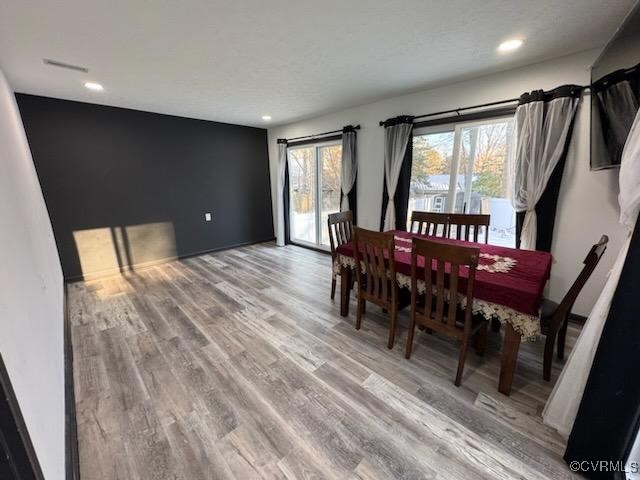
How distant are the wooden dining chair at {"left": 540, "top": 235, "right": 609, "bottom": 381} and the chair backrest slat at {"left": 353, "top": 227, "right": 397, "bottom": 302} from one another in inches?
38.3

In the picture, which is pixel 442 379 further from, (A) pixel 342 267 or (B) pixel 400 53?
(B) pixel 400 53

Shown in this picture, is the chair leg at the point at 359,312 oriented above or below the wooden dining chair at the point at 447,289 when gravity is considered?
below

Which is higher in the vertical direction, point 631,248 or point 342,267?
point 631,248

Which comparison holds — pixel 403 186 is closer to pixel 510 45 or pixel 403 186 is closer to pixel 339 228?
pixel 339 228

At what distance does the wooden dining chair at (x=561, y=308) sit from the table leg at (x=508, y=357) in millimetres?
295

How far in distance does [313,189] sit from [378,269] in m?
3.09

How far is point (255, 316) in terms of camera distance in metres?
2.60

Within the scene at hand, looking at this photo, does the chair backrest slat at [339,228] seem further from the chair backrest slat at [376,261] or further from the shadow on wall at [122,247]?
the shadow on wall at [122,247]

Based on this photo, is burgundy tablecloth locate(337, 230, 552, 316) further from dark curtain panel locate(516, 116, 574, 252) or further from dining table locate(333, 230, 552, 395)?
dark curtain panel locate(516, 116, 574, 252)

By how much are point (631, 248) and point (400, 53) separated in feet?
6.57

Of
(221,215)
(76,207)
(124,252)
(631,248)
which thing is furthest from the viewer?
(221,215)

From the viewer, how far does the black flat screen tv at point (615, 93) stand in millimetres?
1550

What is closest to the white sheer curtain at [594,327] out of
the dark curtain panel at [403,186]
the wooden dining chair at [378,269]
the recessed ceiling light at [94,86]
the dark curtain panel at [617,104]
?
the dark curtain panel at [617,104]

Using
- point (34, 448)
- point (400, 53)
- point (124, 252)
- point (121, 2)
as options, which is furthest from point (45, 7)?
point (124, 252)
